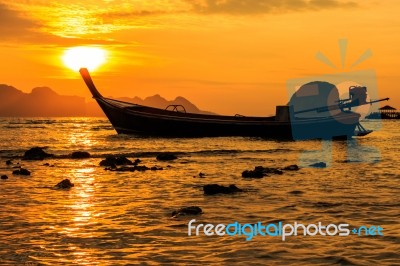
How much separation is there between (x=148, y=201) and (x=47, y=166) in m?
15.5

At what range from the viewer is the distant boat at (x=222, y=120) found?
62906 mm

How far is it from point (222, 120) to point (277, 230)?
5031 cm

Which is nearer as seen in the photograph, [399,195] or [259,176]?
[399,195]

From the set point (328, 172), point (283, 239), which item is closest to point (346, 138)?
point (328, 172)

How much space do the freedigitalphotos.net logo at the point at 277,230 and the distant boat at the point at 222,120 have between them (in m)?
49.4

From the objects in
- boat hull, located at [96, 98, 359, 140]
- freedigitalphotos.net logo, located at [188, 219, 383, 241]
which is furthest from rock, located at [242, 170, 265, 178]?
boat hull, located at [96, 98, 359, 140]

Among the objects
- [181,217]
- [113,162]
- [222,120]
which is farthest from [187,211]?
[222,120]

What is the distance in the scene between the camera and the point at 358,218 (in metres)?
14.2

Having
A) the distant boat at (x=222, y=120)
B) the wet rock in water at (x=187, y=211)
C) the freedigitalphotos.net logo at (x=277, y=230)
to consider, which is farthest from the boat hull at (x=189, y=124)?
the freedigitalphotos.net logo at (x=277, y=230)

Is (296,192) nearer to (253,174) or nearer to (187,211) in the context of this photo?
(253,174)

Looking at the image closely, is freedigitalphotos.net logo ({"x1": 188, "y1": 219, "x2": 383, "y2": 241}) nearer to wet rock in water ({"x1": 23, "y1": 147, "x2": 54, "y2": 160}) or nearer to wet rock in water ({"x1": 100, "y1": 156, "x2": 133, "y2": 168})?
wet rock in water ({"x1": 100, "y1": 156, "x2": 133, "y2": 168})

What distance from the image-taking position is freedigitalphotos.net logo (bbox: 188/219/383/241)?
1224 cm

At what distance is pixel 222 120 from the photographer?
2474 inches

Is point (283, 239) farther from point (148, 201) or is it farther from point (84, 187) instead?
point (84, 187)
